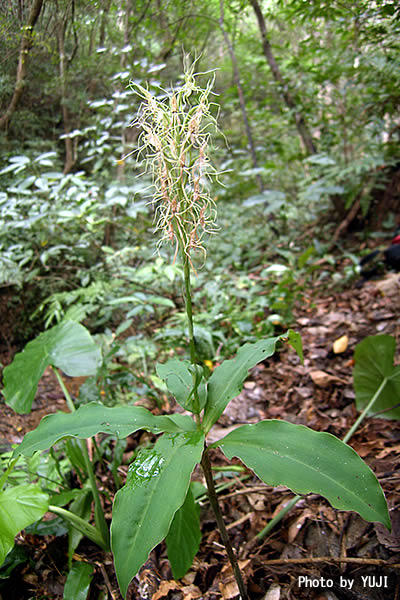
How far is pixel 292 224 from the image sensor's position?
14.2 ft

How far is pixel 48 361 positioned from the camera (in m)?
1.42

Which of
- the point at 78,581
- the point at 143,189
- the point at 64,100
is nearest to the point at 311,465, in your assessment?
the point at 78,581

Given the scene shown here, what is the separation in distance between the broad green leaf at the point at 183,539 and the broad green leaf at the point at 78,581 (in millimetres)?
320

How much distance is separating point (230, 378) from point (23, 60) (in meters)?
2.15

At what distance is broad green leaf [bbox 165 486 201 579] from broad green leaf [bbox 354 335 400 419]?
95 centimetres

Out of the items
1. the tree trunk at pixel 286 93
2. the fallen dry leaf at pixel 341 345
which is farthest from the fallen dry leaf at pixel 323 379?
the tree trunk at pixel 286 93

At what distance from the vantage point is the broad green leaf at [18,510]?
2.86 ft

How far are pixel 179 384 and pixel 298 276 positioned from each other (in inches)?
98.5

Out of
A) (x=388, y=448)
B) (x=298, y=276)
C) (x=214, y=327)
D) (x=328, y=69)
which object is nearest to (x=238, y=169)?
(x=328, y=69)

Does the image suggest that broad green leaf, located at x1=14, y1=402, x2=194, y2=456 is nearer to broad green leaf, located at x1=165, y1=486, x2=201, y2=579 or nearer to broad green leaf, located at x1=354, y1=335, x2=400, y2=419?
broad green leaf, located at x1=165, y1=486, x2=201, y2=579

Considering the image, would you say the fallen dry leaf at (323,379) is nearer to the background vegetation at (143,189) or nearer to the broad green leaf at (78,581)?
the background vegetation at (143,189)

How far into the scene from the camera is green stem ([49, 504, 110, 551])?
1071 millimetres

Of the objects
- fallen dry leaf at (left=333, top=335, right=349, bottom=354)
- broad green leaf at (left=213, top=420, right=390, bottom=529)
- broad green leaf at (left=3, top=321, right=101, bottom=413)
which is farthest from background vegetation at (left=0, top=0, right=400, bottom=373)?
broad green leaf at (left=213, top=420, right=390, bottom=529)

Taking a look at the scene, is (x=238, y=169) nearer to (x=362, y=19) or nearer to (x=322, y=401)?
(x=362, y=19)
